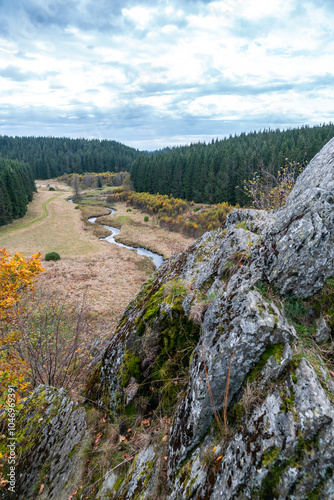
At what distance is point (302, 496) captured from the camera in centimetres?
233

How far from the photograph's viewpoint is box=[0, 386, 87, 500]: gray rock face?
15.2 ft

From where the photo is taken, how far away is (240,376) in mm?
3436

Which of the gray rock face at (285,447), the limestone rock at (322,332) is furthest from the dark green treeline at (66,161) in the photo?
the gray rock face at (285,447)

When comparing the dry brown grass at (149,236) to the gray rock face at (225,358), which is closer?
the gray rock face at (225,358)

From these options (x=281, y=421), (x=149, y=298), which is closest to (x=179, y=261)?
(x=149, y=298)

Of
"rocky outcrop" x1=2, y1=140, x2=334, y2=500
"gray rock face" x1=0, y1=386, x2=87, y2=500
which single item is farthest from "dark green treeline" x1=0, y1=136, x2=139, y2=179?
"rocky outcrop" x1=2, y1=140, x2=334, y2=500

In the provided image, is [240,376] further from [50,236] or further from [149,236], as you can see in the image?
[50,236]

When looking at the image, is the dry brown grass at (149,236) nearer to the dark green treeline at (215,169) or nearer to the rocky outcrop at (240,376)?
the dark green treeline at (215,169)

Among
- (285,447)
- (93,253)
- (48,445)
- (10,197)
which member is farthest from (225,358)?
(10,197)

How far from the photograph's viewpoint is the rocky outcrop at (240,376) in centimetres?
258

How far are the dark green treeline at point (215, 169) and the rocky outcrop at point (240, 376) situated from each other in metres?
46.7

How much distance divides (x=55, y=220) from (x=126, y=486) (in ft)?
177

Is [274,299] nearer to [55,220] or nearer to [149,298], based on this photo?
[149,298]

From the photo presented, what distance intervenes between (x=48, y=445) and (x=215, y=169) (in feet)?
226
